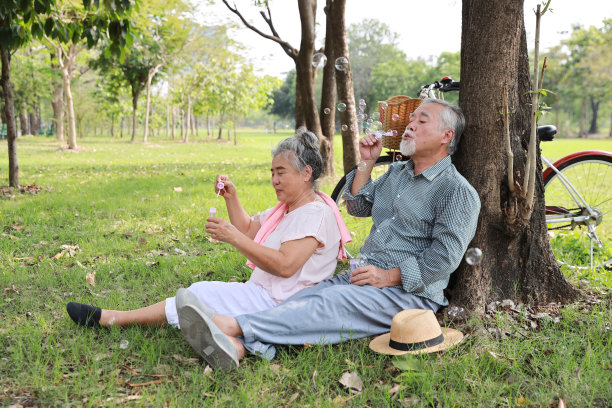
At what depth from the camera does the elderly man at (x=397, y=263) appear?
271 cm

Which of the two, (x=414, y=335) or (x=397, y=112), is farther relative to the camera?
(x=397, y=112)

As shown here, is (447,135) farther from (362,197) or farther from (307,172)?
(307,172)

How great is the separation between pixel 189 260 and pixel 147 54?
2577 centimetres

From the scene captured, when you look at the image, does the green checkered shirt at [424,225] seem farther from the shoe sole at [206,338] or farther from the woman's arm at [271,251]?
the shoe sole at [206,338]

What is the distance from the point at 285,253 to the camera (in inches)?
115

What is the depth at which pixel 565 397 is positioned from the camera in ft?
7.62

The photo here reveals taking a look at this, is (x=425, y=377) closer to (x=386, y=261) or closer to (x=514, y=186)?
(x=386, y=261)

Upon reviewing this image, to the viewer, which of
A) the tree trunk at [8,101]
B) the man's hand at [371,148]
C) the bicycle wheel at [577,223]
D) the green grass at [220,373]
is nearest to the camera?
the green grass at [220,373]

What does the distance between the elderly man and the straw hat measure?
0.22 meters

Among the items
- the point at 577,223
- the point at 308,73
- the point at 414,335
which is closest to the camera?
the point at 414,335

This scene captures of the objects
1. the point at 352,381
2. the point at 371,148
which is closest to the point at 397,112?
the point at 371,148

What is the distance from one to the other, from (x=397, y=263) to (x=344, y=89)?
5638mm

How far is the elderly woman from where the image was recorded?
2936 millimetres

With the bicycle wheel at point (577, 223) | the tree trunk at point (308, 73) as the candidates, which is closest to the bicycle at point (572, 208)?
the bicycle wheel at point (577, 223)
